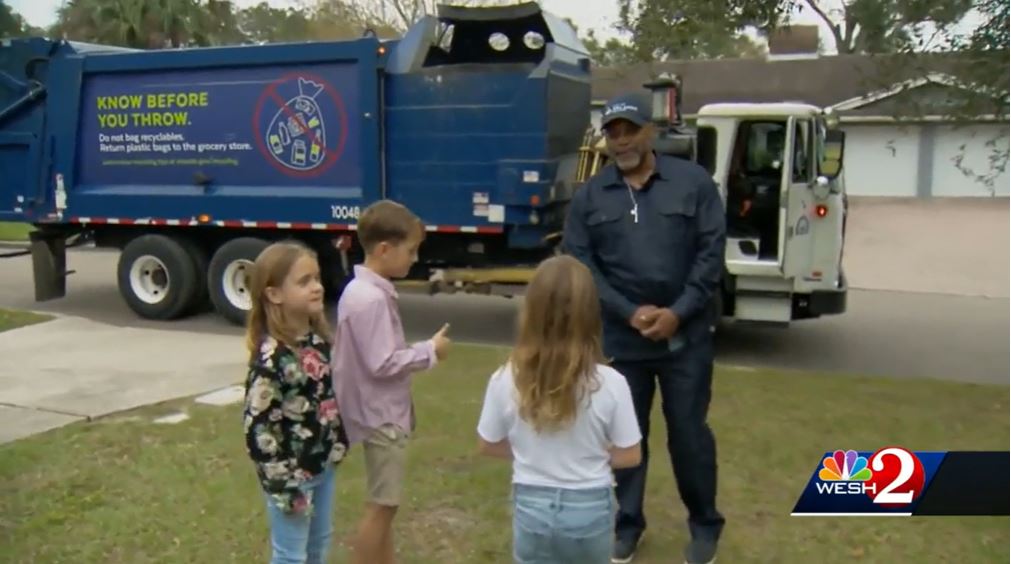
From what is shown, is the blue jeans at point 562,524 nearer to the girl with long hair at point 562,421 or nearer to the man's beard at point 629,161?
the girl with long hair at point 562,421

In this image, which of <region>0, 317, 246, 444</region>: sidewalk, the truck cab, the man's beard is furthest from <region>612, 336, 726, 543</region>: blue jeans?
the truck cab

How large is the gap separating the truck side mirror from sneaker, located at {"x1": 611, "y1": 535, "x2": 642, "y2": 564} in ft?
17.2

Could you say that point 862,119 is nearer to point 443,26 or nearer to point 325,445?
point 443,26

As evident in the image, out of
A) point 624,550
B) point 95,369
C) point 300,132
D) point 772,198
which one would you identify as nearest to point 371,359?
point 624,550

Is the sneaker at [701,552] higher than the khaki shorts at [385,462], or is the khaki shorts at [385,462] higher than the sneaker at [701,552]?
the khaki shorts at [385,462]

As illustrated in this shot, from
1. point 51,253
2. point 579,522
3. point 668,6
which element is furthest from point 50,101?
point 579,522

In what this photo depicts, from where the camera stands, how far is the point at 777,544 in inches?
184

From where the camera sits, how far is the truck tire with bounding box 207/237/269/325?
10984 mm

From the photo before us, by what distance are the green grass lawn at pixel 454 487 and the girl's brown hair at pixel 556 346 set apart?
1.73m

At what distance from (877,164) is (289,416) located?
32.3 metres

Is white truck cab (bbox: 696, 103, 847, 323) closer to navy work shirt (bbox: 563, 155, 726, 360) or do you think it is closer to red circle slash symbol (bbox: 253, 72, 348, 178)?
red circle slash symbol (bbox: 253, 72, 348, 178)

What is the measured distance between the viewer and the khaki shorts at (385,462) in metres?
3.73

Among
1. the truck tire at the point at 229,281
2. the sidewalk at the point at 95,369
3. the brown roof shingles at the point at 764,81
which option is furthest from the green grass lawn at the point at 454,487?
the brown roof shingles at the point at 764,81

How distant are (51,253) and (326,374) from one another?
9.70 m
